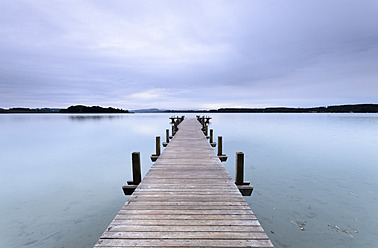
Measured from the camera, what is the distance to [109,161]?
14.3 metres

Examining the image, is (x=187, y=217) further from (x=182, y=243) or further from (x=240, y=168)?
(x=240, y=168)

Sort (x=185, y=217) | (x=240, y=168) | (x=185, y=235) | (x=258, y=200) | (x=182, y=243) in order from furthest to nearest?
(x=258, y=200) → (x=240, y=168) → (x=185, y=217) → (x=185, y=235) → (x=182, y=243)

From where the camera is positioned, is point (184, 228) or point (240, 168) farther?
point (240, 168)

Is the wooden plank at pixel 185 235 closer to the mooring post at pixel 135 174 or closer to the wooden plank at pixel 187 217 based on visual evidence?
the wooden plank at pixel 187 217

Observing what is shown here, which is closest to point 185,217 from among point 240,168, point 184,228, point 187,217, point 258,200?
point 187,217

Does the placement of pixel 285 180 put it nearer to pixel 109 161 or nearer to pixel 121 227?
pixel 121 227

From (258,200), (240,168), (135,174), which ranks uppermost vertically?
(240,168)

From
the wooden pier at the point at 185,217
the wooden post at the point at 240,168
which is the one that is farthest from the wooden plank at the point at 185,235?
the wooden post at the point at 240,168

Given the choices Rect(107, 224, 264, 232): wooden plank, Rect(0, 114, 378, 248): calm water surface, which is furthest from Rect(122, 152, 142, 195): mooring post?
Rect(107, 224, 264, 232): wooden plank

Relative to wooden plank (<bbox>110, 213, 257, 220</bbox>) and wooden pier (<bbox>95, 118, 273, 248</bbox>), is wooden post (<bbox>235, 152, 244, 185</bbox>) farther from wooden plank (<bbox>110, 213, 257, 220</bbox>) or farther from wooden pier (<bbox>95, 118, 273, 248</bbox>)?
wooden plank (<bbox>110, 213, 257, 220</bbox>)

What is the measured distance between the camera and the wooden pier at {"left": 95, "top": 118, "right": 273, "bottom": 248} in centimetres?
269

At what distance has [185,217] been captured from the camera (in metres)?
3.25

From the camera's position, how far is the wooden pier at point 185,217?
2686 mm

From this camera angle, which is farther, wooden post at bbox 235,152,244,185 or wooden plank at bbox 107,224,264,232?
wooden post at bbox 235,152,244,185
